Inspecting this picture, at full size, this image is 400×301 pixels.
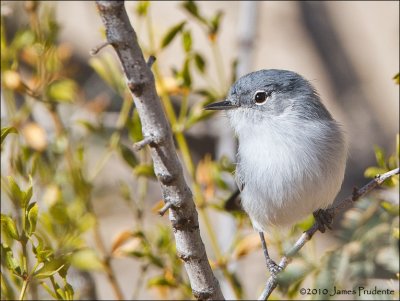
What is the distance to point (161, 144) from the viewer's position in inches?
50.3

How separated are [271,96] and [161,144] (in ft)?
3.29

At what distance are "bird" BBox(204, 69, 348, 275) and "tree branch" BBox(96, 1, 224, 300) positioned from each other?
1.41 feet

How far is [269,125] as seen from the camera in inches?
83.9

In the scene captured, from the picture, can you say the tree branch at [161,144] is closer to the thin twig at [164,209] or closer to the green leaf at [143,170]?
the thin twig at [164,209]

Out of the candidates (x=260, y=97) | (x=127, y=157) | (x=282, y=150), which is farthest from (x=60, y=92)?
(x=282, y=150)

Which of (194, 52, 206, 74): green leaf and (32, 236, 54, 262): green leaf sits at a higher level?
(194, 52, 206, 74): green leaf

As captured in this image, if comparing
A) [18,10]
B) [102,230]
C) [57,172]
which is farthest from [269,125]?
[18,10]

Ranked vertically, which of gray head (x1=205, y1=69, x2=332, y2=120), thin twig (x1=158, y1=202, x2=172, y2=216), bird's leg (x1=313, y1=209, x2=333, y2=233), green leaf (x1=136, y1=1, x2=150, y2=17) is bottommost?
bird's leg (x1=313, y1=209, x2=333, y2=233)

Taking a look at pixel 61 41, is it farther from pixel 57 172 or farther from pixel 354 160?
pixel 354 160

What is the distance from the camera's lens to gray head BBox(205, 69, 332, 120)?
2.18 metres

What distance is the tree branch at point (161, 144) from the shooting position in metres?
1.16

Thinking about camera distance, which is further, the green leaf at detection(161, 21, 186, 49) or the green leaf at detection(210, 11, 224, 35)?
the green leaf at detection(210, 11, 224, 35)

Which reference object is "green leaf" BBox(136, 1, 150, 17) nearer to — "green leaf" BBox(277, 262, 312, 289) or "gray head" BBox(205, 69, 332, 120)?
"gray head" BBox(205, 69, 332, 120)

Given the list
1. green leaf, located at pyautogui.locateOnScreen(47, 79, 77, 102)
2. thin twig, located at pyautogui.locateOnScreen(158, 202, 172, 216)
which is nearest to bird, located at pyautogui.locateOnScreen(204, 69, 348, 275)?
green leaf, located at pyautogui.locateOnScreen(47, 79, 77, 102)
